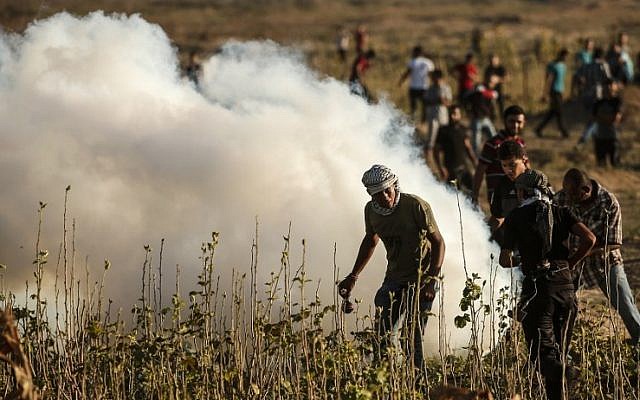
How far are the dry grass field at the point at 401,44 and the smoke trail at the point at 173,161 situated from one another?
0.62m

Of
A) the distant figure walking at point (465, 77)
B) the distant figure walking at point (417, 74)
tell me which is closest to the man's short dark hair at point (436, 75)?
the distant figure walking at point (417, 74)

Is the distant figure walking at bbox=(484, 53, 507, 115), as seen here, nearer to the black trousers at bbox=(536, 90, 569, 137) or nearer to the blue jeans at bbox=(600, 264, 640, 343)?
the black trousers at bbox=(536, 90, 569, 137)

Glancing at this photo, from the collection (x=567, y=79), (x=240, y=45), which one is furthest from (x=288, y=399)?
(x=567, y=79)

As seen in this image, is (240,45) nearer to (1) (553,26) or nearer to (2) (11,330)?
(2) (11,330)

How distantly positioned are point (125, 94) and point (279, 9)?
70.4 metres

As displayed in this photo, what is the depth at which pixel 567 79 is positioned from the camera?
3644cm

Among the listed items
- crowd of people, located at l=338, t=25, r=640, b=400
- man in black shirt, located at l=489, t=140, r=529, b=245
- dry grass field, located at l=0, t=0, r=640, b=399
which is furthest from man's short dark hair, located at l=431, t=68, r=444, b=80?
crowd of people, located at l=338, t=25, r=640, b=400

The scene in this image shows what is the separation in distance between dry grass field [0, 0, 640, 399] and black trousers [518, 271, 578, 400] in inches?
8.6

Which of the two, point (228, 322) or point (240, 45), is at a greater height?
point (240, 45)

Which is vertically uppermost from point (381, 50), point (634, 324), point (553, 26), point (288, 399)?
point (553, 26)

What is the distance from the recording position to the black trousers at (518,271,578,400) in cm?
854

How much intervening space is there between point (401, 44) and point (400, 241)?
40591 millimetres

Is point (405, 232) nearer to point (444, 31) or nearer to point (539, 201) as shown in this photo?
point (539, 201)

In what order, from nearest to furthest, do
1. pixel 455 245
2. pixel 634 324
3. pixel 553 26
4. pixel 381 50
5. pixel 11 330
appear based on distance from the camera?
1. pixel 11 330
2. pixel 634 324
3. pixel 455 245
4. pixel 381 50
5. pixel 553 26
